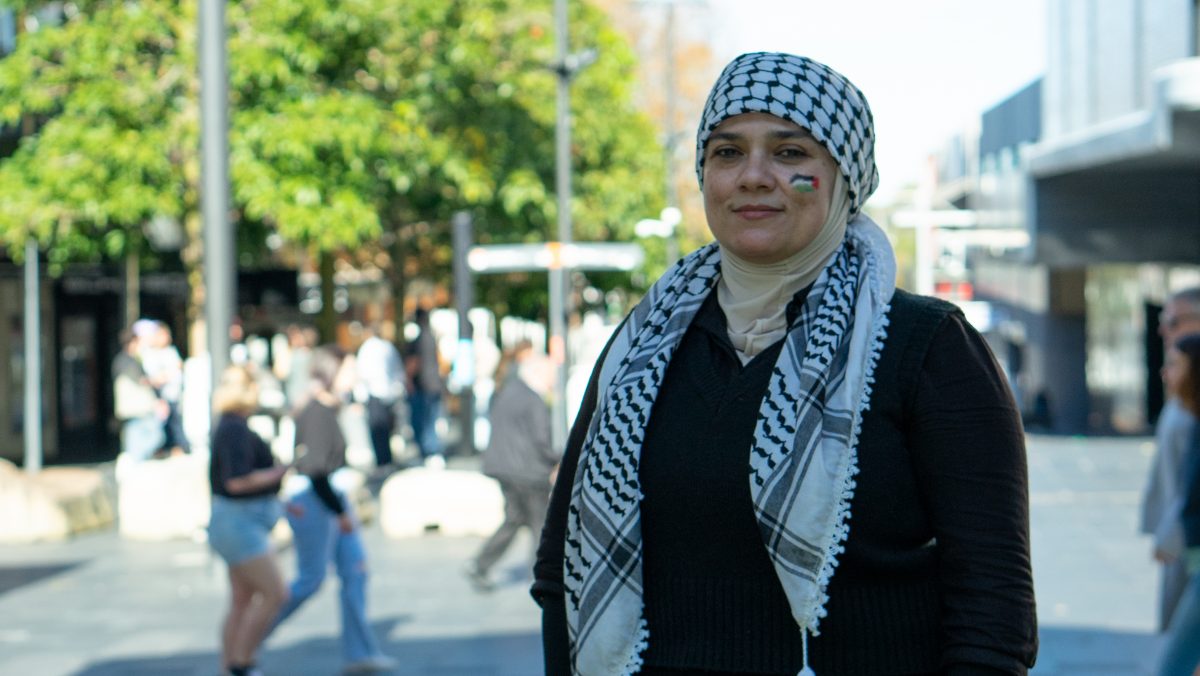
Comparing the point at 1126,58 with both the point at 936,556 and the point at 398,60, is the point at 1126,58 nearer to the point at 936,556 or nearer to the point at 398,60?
the point at 398,60

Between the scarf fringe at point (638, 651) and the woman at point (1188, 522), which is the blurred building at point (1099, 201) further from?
the scarf fringe at point (638, 651)

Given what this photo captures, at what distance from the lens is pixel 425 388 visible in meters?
23.0

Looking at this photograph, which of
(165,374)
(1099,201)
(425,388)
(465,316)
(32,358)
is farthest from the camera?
(1099,201)

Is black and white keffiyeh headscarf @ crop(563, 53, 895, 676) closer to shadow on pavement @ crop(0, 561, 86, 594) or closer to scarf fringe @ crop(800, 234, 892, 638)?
scarf fringe @ crop(800, 234, 892, 638)

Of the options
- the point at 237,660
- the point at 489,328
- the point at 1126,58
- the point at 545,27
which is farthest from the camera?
the point at 489,328

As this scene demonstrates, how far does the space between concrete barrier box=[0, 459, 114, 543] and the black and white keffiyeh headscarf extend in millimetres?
13371

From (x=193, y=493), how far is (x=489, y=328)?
2719 cm

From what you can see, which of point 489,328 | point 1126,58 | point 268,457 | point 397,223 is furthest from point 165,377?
point 489,328

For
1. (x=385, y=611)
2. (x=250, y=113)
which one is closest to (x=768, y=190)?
(x=385, y=611)

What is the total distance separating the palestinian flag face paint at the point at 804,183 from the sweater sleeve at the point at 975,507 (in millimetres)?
288

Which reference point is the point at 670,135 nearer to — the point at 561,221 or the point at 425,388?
the point at 561,221

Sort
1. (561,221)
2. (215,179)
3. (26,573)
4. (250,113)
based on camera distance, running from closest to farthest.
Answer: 1. (215,179)
2. (26,573)
3. (250,113)
4. (561,221)

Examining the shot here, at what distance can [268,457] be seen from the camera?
8.88m

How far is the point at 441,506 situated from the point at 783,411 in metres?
13.1
